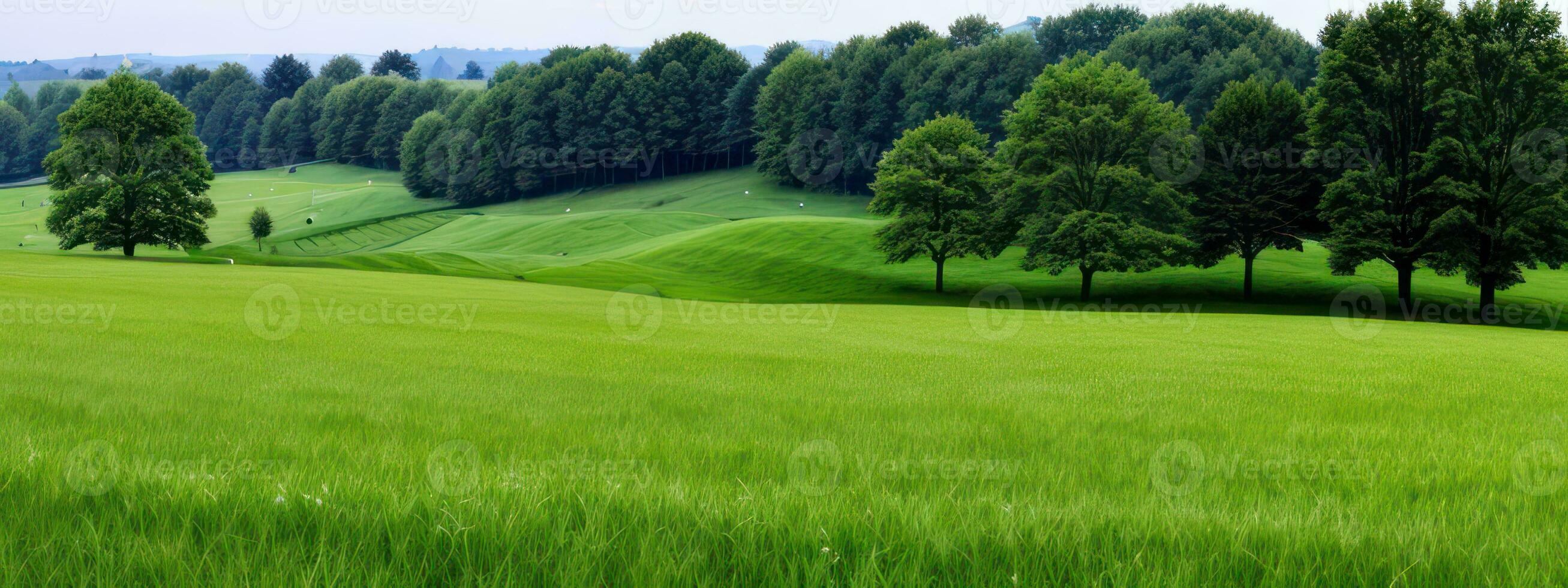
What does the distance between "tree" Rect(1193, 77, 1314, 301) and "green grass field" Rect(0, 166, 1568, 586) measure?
2826cm

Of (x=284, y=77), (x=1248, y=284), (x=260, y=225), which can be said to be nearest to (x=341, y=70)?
(x=284, y=77)

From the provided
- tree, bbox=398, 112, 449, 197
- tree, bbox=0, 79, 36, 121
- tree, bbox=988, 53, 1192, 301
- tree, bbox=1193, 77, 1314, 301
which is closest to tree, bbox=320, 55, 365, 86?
tree, bbox=0, 79, 36, 121

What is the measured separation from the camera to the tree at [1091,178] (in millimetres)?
46625

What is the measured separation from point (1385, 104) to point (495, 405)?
48133 mm

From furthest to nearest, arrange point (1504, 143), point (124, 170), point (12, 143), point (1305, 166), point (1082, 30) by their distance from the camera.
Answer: point (12, 143) < point (1082, 30) < point (124, 170) < point (1305, 166) < point (1504, 143)

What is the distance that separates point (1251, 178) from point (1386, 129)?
7.19 metres

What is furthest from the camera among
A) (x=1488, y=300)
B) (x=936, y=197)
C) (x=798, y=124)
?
(x=798, y=124)

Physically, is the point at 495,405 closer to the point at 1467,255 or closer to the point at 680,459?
the point at 680,459

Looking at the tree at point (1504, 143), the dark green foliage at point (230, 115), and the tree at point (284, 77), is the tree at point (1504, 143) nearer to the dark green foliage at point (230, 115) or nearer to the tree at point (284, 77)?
the dark green foliage at point (230, 115)

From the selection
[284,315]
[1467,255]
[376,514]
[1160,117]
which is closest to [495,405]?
[376,514]

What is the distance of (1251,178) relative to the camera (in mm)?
49250

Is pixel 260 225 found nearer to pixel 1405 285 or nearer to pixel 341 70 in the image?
pixel 1405 285

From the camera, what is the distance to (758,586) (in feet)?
9.31

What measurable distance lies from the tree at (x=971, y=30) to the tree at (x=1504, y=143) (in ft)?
281
